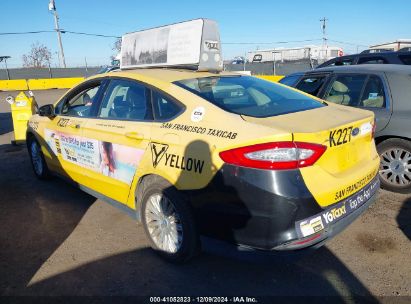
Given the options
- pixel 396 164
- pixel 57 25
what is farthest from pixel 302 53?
pixel 396 164

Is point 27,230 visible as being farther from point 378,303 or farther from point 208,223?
point 378,303

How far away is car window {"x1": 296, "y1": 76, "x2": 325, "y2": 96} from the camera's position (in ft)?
17.1

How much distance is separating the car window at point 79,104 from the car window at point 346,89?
319 cm

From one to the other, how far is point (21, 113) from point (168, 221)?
6.36 meters

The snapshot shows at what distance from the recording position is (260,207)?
233 cm

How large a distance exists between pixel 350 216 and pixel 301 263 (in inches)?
25.7

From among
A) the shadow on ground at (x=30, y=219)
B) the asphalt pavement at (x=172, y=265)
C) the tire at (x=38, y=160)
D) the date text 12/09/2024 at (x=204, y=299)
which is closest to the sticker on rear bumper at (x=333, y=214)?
the asphalt pavement at (x=172, y=265)

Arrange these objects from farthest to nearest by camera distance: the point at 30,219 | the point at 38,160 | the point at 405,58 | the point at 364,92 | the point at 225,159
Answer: the point at 405,58 < the point at 38,160 < the point at 364,92 < the point at 30,219 < the point at 225,159

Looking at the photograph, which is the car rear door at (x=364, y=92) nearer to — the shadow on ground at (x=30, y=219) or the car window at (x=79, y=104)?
the car window at (x=79, y=104)

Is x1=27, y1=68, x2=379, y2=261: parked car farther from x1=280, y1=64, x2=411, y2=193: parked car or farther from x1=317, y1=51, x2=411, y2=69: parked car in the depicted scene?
x1=317, y1=51, x2=411, y2=69: parked car

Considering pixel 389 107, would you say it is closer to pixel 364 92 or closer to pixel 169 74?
pixel 364 92

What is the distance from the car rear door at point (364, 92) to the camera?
14.1ft

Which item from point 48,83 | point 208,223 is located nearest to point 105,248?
point 208,223

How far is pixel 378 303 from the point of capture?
253 cm
